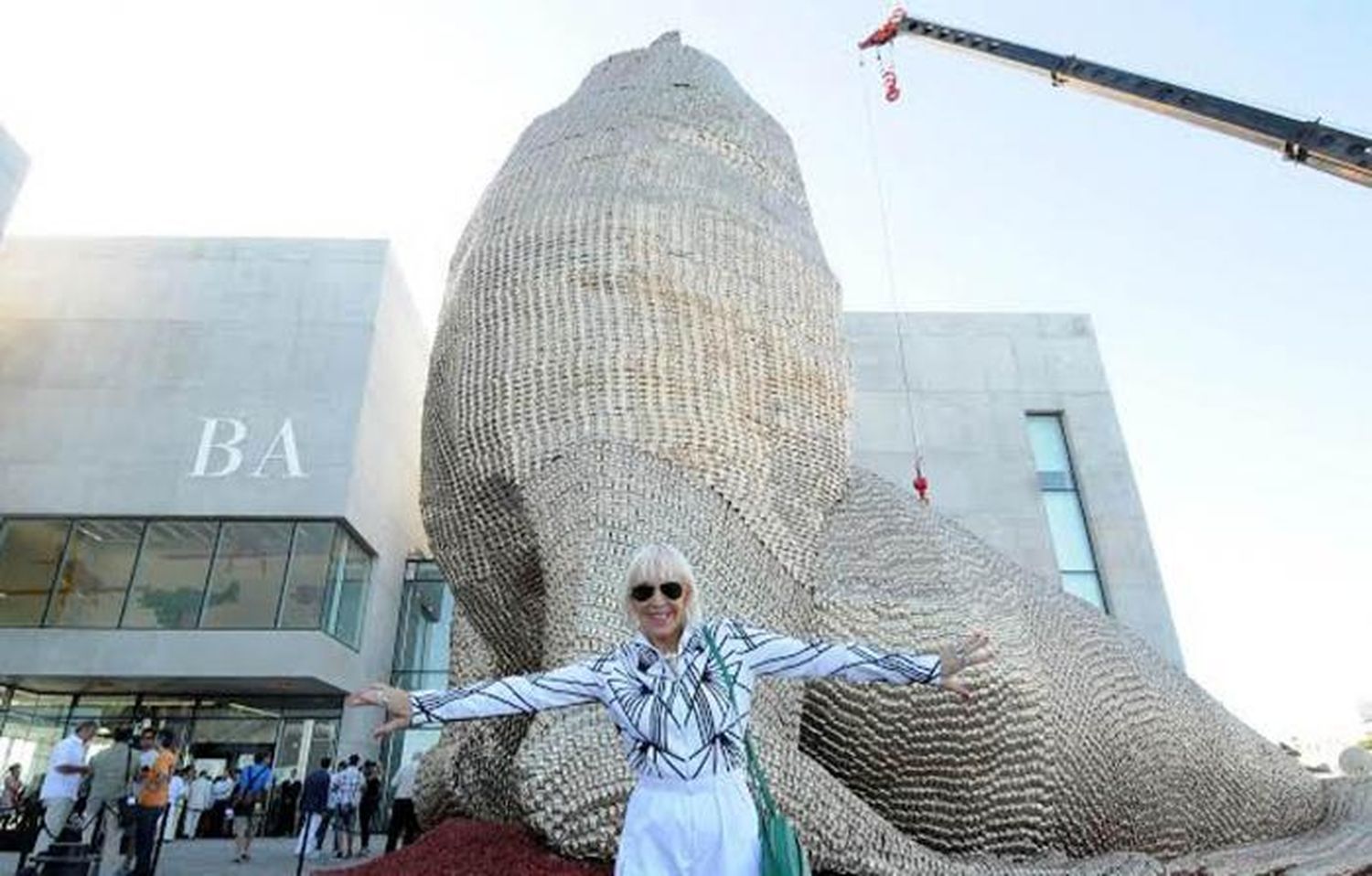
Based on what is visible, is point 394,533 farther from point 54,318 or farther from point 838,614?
point 838,614

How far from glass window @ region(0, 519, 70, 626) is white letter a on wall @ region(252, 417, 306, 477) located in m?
4.14

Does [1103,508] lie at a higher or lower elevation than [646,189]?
higher

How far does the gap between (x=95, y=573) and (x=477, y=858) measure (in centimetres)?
2044

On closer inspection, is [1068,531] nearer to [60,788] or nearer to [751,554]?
[60,788]

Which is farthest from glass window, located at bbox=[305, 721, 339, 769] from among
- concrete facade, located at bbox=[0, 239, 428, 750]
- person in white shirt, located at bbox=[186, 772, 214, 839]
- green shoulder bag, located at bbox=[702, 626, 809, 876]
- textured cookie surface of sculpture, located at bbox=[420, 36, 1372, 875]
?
green shoulder bag, located at bbox=[702, 626, 809, 876]

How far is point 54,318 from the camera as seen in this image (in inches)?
821

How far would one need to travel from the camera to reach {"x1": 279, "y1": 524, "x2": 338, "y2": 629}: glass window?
18844 mm

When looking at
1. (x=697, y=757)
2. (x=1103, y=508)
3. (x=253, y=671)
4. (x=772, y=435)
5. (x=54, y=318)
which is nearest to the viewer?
(x=697, y=757)

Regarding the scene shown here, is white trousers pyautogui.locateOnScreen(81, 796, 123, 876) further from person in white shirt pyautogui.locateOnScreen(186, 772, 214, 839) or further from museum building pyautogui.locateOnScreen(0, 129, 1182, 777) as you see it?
museum building pyautogui.locateOnScreen(0, 129, 1182, 777)

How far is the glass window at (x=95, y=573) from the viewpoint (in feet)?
60.7

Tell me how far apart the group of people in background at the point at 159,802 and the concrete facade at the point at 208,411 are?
2101 millimetres

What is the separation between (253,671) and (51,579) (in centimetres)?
476

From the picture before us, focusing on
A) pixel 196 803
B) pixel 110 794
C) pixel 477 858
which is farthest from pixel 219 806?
pixel 477 858

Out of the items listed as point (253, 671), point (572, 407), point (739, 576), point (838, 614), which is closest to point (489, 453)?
point (572, 407)
